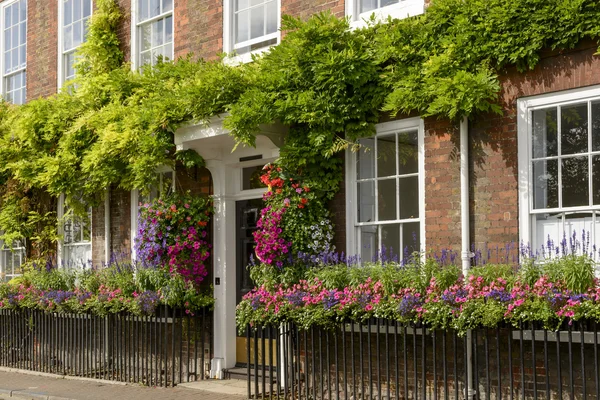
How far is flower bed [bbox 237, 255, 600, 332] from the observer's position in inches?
300

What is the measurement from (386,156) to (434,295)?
2.05 m

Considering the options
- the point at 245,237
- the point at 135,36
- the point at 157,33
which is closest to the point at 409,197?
the point at 245,237

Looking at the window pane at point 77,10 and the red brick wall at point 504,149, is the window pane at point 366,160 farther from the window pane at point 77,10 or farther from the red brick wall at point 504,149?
the window pane at point 77,10

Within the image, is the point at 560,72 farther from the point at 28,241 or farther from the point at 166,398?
the point at 28,241

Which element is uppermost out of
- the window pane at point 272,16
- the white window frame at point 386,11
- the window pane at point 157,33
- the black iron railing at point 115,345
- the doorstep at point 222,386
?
the window pane at point 157,33

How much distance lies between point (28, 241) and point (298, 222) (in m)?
7.53

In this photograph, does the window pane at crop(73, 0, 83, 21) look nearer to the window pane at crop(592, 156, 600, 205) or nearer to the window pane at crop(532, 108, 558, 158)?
the window pane at crop(532, 108, 558, 158)

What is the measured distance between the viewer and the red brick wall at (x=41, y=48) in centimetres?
1591

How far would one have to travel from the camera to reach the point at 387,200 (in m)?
9.93

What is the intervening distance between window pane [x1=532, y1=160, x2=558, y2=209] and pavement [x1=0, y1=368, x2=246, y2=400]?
414 cm

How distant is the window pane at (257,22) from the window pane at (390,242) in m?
3.41

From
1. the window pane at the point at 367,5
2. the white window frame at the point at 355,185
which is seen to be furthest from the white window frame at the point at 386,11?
the white window frame at the point at 355,185

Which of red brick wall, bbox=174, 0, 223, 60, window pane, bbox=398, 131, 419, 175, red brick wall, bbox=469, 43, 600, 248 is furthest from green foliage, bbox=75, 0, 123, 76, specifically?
red brick wall, bbox=469, 43, 600, 248

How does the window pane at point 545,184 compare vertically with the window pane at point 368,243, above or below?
above
